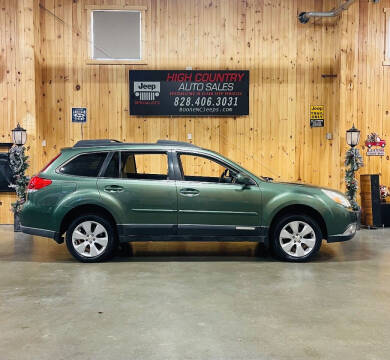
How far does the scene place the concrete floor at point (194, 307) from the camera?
2.99 m

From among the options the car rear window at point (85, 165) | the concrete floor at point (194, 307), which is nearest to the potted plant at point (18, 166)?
the concrete floor at point (194, 307)

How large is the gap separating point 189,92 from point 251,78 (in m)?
1.40

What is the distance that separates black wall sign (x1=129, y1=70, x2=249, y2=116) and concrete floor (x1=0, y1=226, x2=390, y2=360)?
13.0 ft

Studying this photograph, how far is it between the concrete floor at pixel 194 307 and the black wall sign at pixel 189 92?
3951mm

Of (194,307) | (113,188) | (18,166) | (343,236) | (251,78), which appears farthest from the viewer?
(251,78)

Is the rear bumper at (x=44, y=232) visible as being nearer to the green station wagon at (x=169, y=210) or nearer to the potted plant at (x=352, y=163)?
the green station wagon at (x=169, y=210)

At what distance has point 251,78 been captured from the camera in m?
9.24

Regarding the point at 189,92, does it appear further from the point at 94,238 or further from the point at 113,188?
the point at 94,238

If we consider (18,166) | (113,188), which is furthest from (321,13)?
(18,166)

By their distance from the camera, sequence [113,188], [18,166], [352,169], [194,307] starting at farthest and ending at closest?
[352,169] < [18,166] < [113,188] < [194,307]

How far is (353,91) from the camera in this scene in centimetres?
909

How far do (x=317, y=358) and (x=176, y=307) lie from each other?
1.41m

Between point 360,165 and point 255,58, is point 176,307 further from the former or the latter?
point 255,58

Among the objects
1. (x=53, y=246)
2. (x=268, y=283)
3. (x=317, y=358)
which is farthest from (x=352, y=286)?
(x=53, y=246)
